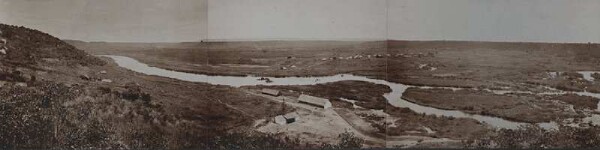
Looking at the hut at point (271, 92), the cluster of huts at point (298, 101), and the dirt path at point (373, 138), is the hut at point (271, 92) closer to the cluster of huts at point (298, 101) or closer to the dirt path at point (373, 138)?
the cluster of huts at point (298, 101)

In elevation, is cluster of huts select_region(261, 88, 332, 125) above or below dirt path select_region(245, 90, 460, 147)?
above

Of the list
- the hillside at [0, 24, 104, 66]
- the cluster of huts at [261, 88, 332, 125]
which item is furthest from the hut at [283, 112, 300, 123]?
the hillside at [0, 24, 104, 66]

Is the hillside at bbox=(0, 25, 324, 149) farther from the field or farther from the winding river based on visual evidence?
the field

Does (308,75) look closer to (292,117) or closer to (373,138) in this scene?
(292,117)

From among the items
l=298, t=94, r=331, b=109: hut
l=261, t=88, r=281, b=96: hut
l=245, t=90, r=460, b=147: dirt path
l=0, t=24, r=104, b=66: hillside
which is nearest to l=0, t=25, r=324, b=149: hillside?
l=0, t=24, r=104, b=66: hillside

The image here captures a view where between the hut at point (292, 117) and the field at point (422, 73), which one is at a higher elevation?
the field at point (422, 73)

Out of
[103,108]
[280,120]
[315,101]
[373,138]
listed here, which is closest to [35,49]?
[103,108]

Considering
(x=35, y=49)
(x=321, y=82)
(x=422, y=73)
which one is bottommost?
(x=321, y=82)

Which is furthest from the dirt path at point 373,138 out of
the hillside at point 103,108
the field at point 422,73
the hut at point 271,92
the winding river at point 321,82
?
the hillside at point 103,108

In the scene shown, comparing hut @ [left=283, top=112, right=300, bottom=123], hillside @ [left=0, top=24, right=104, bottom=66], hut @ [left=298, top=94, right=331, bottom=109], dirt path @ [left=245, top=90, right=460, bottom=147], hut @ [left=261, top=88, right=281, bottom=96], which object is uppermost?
hillside @ [left=0, top=24, right=104, bottom=66]
